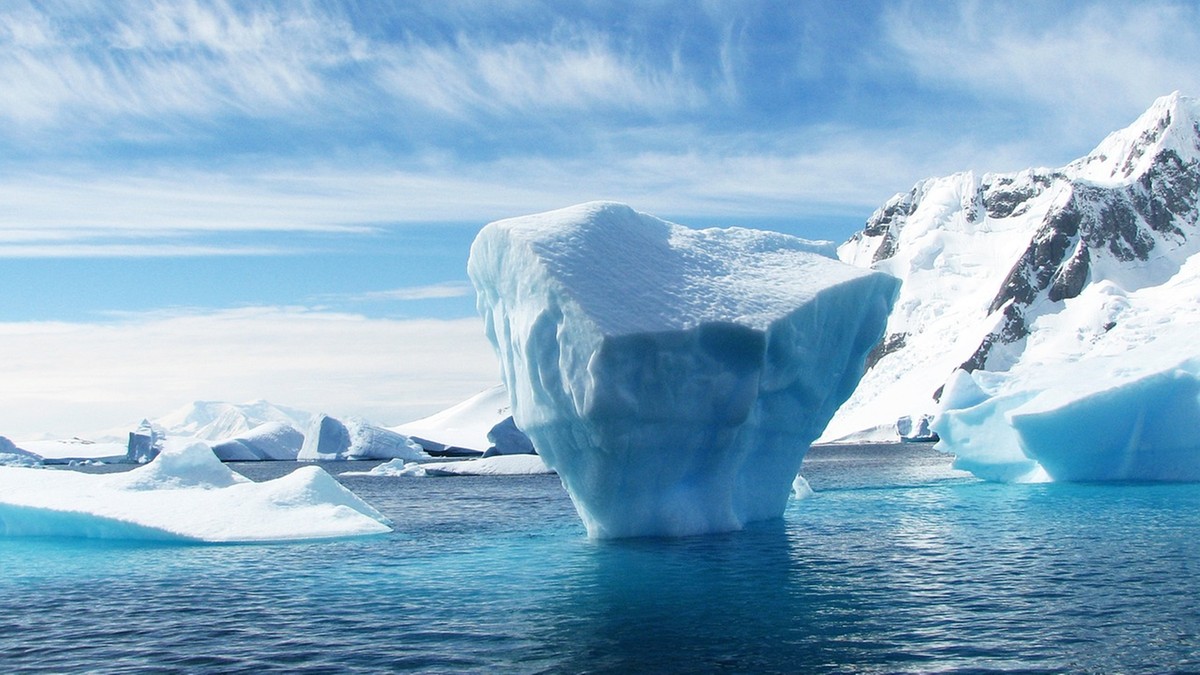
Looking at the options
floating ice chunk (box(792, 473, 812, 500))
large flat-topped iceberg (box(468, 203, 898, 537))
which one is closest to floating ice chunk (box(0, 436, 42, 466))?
floating ice chunk (box(792, 473, 812, 500))

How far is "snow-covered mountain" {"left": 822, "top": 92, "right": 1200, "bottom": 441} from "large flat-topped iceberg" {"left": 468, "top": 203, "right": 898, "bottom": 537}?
123362 millimetres

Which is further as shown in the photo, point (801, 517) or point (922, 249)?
point (922, 249)

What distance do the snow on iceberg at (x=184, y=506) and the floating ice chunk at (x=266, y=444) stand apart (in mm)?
58645

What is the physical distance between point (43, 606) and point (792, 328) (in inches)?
514

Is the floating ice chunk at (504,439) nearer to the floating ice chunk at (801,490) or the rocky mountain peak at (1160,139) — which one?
the floating ice chunk at (801,490)

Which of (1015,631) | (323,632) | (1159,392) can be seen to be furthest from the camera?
(1159,392)

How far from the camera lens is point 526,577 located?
55.8 ft

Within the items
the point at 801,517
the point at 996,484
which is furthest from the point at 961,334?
the point at 801,517

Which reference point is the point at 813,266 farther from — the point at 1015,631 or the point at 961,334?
the point at 961,334

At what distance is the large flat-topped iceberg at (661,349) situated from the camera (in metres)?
19.0

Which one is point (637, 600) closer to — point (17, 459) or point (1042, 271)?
point (17, 459)

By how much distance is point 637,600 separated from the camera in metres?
14.5

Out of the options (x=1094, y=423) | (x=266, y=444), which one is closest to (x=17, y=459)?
(x=266, y=444)

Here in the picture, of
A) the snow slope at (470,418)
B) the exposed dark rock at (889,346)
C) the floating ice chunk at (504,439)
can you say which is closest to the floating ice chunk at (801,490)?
the floating ice chunk at (504,439)
